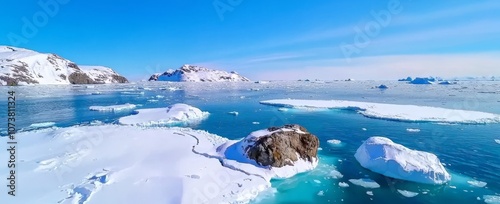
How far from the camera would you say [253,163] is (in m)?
14.2

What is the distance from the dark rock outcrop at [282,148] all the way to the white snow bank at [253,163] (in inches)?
9.3

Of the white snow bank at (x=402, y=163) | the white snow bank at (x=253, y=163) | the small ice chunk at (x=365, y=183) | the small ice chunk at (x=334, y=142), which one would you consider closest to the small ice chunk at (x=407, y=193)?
the small ice chunk at (x=365, y=183)

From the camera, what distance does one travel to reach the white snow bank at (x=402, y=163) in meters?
13.1

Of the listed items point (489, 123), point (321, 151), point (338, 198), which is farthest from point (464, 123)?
point (338, 198)

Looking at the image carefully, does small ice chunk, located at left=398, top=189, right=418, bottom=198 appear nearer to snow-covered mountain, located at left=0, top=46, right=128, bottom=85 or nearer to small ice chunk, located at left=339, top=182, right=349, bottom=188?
small ice chunk, located at left=339, top=182, right=349, bottom=188

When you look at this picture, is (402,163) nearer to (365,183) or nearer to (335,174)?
(365,183)

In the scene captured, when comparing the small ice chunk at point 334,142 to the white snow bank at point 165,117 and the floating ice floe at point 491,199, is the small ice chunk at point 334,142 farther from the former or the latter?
the white snow bank at point 165,117

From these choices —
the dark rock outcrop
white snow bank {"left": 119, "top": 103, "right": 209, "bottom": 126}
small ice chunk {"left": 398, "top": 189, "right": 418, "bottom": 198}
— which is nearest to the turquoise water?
small ice chunk {"left": 398, "top": 189, "right": 418, "bottom": 198}

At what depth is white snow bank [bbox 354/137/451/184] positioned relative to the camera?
13.1 m

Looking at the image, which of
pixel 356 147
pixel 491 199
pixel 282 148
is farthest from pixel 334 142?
pixel 491 199

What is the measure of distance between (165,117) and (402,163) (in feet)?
75.9

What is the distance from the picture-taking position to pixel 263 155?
46.9 ft

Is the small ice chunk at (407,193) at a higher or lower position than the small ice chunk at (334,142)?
lower

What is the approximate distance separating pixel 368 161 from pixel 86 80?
185305mm
